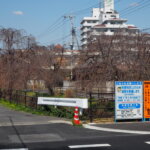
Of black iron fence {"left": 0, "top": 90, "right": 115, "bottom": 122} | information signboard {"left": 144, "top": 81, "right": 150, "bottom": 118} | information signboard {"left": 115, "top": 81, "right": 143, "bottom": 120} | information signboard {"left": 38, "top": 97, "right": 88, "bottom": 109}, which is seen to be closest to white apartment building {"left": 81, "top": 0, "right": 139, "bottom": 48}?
black iron fence {"left": 0, "top": 90, "right": 115, "bottom": 122}

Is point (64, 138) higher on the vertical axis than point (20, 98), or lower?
lower

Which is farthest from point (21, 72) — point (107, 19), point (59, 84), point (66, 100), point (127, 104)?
point (107, 19)

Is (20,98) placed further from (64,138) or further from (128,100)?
(64,138)

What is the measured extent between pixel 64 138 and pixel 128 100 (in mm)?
4946

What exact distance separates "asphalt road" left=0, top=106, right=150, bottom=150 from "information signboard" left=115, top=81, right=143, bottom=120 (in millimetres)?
958

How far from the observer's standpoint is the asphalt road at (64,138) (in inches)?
368

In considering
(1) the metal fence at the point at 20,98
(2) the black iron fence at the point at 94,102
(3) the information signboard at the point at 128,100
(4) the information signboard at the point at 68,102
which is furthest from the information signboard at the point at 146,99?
(1) the metal fence at the point at 20,98

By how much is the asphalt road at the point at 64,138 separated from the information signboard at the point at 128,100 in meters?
0.96

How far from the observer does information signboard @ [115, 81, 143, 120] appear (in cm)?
1439

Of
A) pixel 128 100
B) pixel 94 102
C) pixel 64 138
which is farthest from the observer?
pixel 94 102

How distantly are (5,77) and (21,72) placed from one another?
2.86m

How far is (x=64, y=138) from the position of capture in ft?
35.0

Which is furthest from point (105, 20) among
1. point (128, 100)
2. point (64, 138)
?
point (64, 138)

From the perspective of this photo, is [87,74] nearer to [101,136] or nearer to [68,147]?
[101,136]
